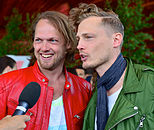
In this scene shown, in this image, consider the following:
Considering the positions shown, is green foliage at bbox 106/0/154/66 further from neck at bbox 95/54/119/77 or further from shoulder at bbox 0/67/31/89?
shoulder at bbox 0/67/31/89

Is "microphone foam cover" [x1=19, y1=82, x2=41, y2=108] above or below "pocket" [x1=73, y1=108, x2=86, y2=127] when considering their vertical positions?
above

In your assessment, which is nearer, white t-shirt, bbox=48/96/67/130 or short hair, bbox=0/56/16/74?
white t-shirt, bbox=48/96/67/130

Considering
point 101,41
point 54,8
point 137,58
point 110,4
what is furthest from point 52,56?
point 137,58

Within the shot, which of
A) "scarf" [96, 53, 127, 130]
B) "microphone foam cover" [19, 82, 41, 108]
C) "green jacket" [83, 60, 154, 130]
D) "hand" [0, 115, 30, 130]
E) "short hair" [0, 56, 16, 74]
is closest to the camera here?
"hand" [0, 115, 30, 130]

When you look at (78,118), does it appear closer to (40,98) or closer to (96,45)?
(40,98)

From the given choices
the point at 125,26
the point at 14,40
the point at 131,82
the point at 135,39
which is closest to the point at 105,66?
the point at 131,82

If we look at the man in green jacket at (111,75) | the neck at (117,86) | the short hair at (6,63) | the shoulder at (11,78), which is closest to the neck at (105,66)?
the man in green jacket at (111,75)

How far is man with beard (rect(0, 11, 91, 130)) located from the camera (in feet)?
4.80

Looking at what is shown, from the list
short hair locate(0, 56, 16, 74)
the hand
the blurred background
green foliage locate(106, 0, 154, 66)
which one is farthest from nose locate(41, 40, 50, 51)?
short hair locate(0, 56, 16, 74)

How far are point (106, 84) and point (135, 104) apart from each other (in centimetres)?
23

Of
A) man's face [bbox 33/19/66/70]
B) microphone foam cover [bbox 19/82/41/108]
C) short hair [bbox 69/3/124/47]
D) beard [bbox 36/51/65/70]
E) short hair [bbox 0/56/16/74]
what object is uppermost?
short hair [bbox 69/3/124/47]

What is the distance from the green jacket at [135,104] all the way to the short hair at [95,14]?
0.99 ft

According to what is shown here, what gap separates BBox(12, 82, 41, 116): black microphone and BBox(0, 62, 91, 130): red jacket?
36cm

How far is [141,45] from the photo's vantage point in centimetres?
252
